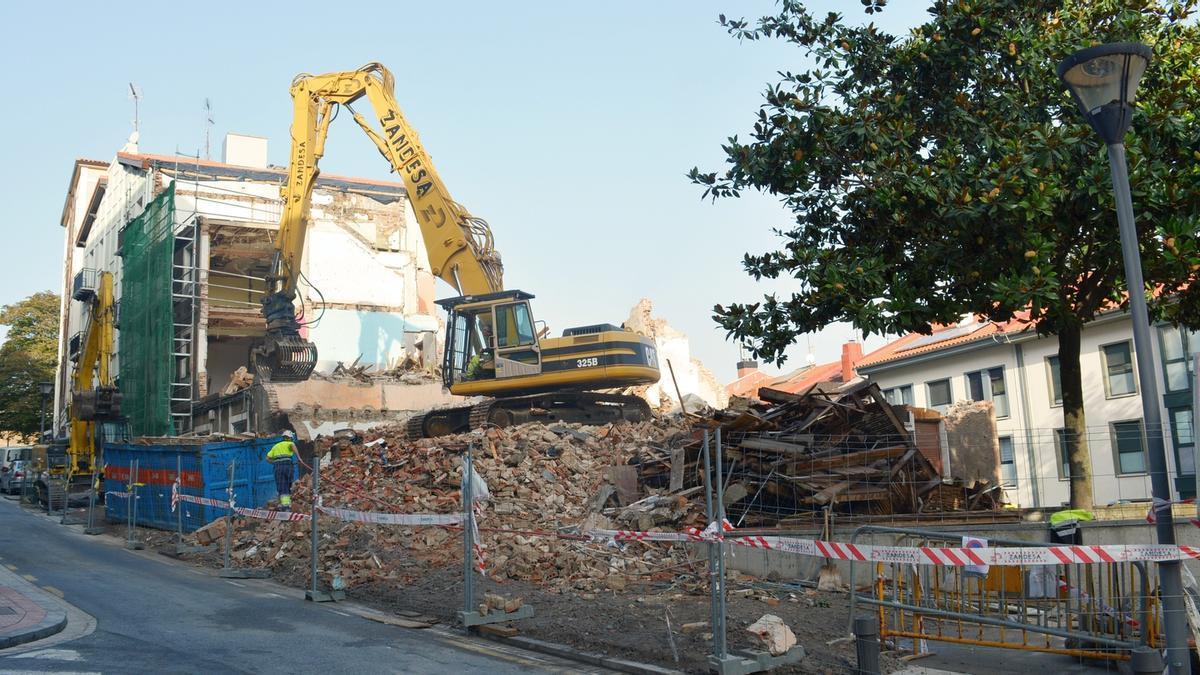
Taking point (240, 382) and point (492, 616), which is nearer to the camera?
point (492, 616)

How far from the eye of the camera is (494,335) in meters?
22.7

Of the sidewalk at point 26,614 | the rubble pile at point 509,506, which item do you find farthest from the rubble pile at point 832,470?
the sidewalk at point 26,614

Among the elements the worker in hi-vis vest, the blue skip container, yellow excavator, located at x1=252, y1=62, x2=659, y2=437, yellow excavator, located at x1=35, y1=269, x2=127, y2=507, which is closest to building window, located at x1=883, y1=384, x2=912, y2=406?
yellow excavator, located at x1=252, y1=62, x2=659, y2=437

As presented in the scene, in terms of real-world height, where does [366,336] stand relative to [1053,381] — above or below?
above

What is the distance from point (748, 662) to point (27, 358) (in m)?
61.3

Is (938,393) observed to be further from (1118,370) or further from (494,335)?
(494,335)

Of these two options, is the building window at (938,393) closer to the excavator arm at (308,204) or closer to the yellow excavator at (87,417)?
the excavator arm at (308,204)

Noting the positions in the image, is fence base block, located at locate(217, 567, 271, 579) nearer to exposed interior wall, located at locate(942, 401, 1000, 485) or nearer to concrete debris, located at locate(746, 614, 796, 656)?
concrete debris, located at locate(746, 614, 796, 656)

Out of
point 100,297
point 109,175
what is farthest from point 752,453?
point 109,175

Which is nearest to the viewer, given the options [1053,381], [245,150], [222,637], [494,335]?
[222,637]

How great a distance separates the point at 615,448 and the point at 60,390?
50.7 m

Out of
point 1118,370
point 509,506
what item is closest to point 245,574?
point 509,506

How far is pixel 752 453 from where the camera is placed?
1391cm

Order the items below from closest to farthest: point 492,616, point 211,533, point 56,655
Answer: point 56,655 < point 492,616 < point 211,533
